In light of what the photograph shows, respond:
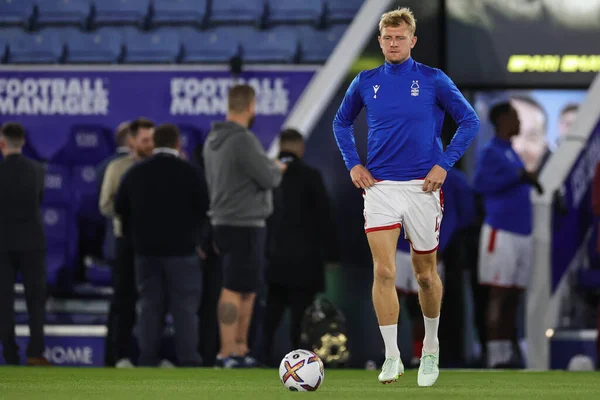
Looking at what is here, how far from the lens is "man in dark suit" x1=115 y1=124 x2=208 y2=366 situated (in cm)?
998

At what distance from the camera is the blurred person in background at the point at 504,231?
11.0 meters

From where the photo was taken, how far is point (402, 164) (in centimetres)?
706

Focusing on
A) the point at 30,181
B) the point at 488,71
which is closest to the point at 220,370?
the point at 30,181

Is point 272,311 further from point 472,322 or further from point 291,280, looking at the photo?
point 472,322

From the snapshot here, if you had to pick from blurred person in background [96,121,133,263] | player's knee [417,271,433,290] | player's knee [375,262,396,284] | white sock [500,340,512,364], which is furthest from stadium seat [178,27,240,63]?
player's knee [375,262,396,284]

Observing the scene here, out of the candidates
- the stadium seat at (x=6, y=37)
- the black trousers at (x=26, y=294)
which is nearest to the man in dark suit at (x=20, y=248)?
the black trousers at (x=26, y=294)

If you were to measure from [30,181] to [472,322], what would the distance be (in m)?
4.51

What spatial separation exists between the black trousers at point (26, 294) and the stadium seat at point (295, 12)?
434 centimetres

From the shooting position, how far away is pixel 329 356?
34.8 ft

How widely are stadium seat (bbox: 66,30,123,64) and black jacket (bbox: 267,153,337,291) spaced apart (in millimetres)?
3804

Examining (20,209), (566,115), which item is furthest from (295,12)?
(20,209)

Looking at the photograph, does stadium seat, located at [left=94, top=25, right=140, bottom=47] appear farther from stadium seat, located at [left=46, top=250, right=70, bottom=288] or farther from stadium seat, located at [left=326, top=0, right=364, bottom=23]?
stadium seat, located at [left=46, top=250, right=70, bottom=288]

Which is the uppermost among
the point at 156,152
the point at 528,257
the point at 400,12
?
the point at 400,12

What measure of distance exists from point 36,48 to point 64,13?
649 mm
